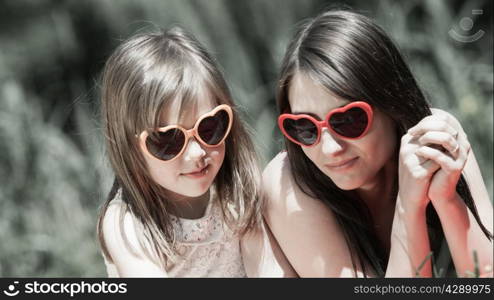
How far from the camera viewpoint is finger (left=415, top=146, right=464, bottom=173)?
1949 mm

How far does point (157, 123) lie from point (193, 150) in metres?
0.14

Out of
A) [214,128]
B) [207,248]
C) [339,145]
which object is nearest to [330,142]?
[339,145]

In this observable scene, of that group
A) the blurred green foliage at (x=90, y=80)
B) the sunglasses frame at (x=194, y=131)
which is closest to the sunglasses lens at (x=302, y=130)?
the sunglasses frame at (x=194, y=131)

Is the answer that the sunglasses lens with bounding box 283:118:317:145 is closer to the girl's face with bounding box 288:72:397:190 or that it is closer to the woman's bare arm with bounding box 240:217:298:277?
the girl's face with bounding box 288:72:397:190

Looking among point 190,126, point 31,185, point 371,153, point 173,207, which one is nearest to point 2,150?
point 31,185

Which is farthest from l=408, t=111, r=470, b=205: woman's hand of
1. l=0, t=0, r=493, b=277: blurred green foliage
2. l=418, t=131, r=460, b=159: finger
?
l=0, t=0, r=493, b=277: blurred green foliage

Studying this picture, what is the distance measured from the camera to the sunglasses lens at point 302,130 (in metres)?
2.15

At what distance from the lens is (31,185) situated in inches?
148

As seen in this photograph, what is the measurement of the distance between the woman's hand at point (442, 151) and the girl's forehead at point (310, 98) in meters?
0.24

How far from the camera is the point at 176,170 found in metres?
2.26

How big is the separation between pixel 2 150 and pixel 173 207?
174 centimetres

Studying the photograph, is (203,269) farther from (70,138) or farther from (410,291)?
(70,138)

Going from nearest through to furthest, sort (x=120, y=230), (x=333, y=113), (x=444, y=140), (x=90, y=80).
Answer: (x=444, y=140), (x=333, y=113), (x=120, y=230), (x=90, y=80)

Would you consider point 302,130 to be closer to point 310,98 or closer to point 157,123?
point 310,98
